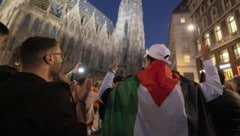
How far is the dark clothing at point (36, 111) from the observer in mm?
1259

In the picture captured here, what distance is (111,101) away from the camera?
2244mm

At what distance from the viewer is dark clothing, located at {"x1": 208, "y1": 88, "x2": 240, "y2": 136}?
2521mm

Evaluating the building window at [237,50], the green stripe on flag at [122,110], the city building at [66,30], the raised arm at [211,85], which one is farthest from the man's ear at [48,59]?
the building window at [237,50]

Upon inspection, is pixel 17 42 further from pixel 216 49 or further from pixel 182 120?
pixel 182 120

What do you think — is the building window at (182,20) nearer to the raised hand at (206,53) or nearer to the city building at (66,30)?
the city building at (66,30)

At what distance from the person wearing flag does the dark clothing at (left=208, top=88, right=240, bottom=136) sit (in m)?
0.46

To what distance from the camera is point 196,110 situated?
2.02 meters

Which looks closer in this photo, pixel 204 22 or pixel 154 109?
pixel 154 109

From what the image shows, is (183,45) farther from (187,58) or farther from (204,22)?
(204,22)

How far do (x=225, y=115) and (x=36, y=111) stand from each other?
250 cm

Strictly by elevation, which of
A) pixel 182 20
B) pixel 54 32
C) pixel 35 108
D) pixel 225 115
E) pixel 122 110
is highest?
pixel 182 20

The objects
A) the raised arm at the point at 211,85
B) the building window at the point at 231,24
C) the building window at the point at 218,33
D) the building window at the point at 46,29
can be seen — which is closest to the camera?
the raised arm at the point at 211,85

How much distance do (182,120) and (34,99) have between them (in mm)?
1491

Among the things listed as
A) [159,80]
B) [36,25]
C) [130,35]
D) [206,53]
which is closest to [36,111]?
[159,80]
